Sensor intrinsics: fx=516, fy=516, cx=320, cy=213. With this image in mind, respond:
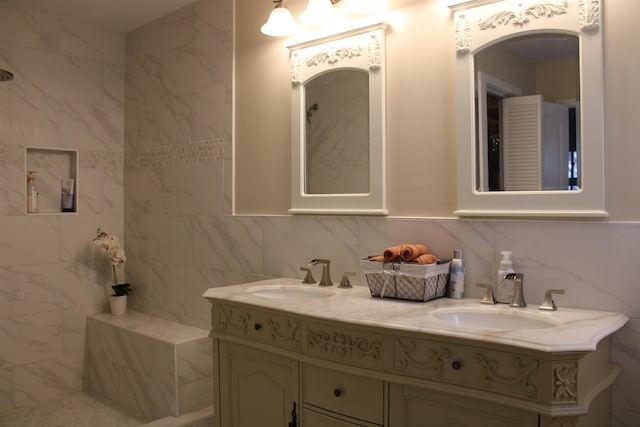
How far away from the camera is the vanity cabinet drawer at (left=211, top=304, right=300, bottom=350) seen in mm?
1798

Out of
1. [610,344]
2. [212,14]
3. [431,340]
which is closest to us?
[431,340]

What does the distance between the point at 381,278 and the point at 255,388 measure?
2.06ft

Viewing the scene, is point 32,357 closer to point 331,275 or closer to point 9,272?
point 9,272

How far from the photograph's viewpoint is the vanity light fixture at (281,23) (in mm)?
2324

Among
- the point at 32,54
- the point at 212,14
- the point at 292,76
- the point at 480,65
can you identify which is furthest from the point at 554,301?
the point at 32,54

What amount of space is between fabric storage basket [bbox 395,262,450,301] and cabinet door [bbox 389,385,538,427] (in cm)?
39

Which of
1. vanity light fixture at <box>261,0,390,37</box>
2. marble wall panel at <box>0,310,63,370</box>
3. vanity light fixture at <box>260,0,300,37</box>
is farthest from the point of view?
marble wall panel at <box>0,310,63,370</box>

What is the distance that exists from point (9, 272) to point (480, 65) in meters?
2.71

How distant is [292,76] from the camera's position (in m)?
2.44

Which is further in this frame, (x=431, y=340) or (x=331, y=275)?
(x=331, y=275)

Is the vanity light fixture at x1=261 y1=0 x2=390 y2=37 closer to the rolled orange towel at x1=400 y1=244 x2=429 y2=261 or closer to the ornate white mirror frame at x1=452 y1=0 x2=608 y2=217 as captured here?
the ornate white mirror frame at x1=452 y1=0 x2=608 y2=217

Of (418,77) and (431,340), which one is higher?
(418,77)

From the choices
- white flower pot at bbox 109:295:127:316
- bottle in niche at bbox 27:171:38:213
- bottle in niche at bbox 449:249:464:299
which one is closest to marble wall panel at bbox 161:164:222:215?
white flower pot at bbox 109:295:127:316

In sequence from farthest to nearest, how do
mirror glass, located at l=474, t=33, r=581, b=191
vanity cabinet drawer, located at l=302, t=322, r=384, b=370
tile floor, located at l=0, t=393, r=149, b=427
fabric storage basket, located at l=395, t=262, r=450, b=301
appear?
tile floor, located at l=0, t=393, r=149, b=427 → fabric storage basket, located at l=395, t=262, r=450, b=301 → mirror glass, located at l=474, t=33, r=581, b=191 → vanity cabinet drawer, located at l=302, t=322, r=384, b=370
